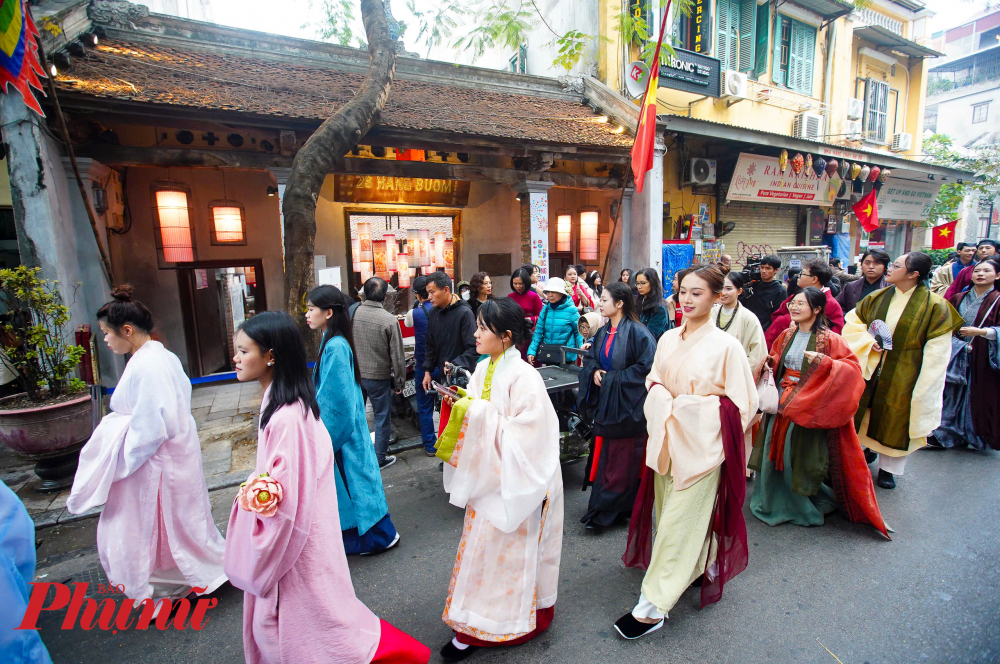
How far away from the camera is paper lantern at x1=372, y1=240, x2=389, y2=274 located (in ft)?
35.0

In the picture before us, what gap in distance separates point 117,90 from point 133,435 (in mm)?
5211

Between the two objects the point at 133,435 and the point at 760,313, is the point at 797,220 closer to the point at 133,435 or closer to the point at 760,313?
the point at 760,313

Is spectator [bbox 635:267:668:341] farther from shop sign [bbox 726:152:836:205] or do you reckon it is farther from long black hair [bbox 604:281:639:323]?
shop sign [bbox 726:152:836:205]

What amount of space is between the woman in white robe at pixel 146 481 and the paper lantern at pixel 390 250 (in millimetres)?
7956

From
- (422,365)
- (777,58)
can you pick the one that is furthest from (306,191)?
(777,58)

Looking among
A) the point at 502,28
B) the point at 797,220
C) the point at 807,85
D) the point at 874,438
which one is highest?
the point at 807,85

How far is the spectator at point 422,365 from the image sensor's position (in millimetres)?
5053

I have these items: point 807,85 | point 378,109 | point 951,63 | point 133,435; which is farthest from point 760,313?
point 951,63

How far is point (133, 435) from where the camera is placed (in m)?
2.60

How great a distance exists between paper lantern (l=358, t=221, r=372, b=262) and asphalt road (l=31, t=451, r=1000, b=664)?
737cm

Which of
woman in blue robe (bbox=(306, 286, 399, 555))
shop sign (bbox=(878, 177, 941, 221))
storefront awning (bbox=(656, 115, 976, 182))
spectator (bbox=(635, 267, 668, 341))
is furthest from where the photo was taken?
shop sign (bbox=(878, 177, 941, 221))

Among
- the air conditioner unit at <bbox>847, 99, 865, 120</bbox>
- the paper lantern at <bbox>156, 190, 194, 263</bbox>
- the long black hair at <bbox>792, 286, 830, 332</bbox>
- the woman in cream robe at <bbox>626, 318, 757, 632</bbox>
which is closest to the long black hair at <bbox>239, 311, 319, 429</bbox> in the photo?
the woman in cream robe at <bbox>626, 318, 757, 632</bbox>

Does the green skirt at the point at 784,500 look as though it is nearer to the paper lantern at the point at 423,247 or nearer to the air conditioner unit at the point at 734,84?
the paper lantern at the point at 423,247

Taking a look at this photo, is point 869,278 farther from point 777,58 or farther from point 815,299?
point 777,58
